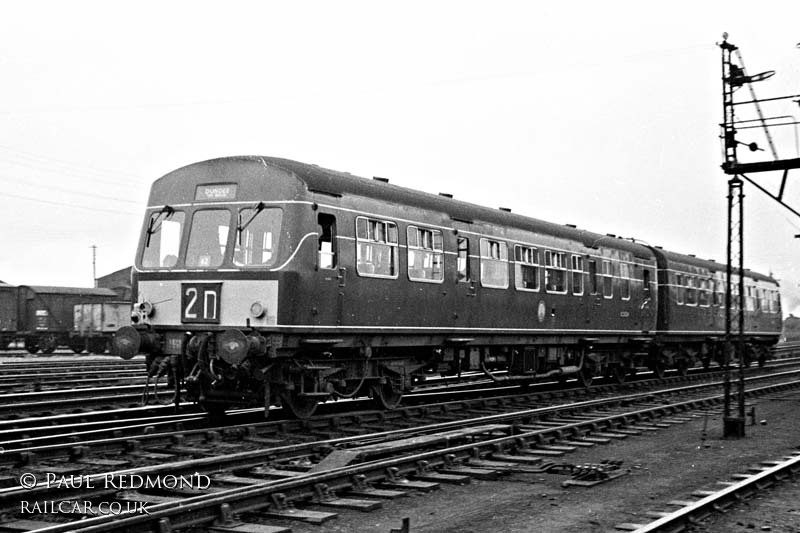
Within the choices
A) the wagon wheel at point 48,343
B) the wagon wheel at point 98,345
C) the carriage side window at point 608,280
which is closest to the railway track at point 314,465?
the carriage side window at point 608,280

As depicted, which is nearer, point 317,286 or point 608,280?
point 317,286

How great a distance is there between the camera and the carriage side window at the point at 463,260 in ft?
53.9

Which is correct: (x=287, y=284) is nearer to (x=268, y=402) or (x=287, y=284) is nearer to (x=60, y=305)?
(x=268, y=402)

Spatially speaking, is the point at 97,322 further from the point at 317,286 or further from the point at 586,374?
the point at 317,286

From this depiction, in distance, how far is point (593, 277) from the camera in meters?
21.8

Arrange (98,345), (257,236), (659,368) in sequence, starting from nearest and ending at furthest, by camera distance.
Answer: (257,236)
(659,368)
(98,345)

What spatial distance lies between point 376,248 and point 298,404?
269cm

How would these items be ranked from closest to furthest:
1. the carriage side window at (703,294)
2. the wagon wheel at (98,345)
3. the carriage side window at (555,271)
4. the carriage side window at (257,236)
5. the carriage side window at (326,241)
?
the carriage side window at (257,236), the carriage side window at (326,241), the carriage side window at (555,271), the carriage side window at (703,294), the wagon wheel at (98,345)

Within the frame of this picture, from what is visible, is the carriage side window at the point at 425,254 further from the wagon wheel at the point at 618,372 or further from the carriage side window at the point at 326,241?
the wagon wheel at the point at 618,372

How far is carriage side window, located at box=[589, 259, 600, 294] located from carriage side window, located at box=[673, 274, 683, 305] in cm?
557

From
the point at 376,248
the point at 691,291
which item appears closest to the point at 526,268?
the point at 376,248

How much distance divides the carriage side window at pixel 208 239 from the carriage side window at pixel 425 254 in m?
3.25

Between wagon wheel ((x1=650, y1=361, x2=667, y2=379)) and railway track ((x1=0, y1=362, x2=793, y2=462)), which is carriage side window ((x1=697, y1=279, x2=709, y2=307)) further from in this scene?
railway track ((x1=0, y1=362, x2=793, y2=462))

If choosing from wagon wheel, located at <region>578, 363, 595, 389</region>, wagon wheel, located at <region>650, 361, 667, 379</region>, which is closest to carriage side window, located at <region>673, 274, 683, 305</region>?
wagon wheel, located at <region>650, 361, 667, 379</region>
